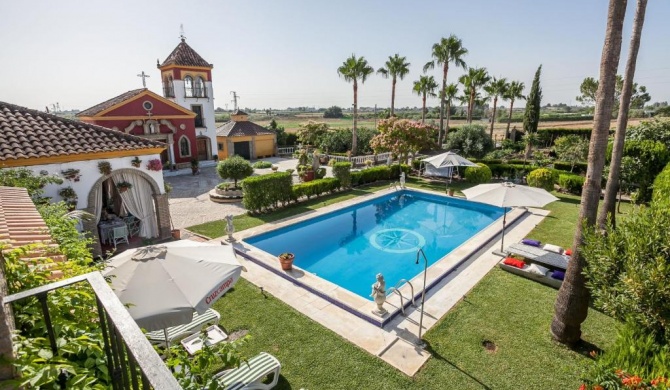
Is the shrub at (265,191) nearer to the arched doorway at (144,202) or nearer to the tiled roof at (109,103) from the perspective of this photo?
the arched doorway at (144,202)

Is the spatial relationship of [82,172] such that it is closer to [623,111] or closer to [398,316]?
[398,316]

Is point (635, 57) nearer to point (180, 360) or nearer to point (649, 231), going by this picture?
point (649, 231)

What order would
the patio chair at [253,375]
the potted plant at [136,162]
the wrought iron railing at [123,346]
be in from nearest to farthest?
the wrought iron railing at [123,346] → the patio chair at [253,375] → the potted plant at [136,162]

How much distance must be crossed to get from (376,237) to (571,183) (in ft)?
47.9

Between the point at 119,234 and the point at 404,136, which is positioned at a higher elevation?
the point at 404,136

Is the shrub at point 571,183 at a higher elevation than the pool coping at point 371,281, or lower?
higher

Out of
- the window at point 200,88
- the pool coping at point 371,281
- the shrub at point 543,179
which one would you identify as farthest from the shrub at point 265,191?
the window at point 200,88

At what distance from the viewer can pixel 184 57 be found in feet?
113

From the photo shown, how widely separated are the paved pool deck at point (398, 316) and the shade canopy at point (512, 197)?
2.13 m

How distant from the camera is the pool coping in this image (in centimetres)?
990

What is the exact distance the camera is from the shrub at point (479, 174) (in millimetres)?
26084

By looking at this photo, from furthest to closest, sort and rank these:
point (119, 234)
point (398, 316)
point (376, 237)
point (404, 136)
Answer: point (404, 136)
point (376, 237)
point (119, 234)
point (398, 316)

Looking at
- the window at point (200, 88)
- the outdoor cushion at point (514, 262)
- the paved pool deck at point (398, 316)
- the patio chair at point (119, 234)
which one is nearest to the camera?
the paved pool deck at point (398, 316)

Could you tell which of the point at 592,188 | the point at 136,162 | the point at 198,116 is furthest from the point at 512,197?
the point at 198,116
